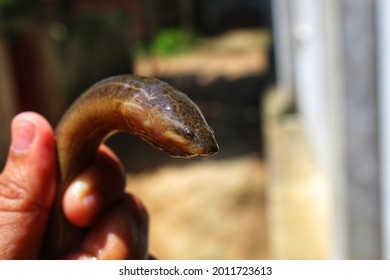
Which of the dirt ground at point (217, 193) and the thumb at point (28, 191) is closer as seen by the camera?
the thumb at point (28, 191)

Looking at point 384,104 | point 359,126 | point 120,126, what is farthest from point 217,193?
point 120,126

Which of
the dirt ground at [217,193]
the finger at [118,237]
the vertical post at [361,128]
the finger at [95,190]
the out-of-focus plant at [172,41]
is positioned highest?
the finger at [95,190]

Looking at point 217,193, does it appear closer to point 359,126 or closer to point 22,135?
point 359,126

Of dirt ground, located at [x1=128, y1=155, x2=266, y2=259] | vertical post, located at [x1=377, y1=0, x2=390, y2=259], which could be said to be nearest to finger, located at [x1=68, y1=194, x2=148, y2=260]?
vertical post, located at [x1=377, y1=0, x2=390, y2=259]

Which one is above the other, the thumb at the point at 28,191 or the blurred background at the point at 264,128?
the thumb at the point at 28,191

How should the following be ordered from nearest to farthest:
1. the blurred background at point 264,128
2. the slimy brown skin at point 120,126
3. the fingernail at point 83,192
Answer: the slimy brown skin at point 120,126
the fingernail at point 83,192
the blurred background at point 264,128

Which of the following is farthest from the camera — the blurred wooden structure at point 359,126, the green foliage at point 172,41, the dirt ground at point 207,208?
the green foliage at point 172,41

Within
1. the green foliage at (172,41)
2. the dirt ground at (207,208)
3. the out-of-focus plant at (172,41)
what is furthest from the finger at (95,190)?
the green foliage at (172,41)

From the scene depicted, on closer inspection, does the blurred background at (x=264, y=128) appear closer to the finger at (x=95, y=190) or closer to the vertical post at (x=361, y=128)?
the vertical post at (x=361, y=128)
